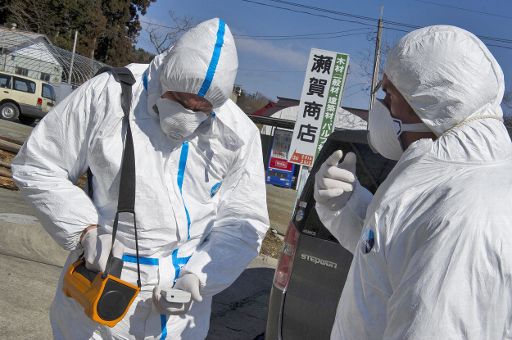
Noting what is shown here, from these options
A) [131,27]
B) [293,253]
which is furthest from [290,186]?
[131,27]

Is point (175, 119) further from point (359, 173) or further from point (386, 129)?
point (359, 173)

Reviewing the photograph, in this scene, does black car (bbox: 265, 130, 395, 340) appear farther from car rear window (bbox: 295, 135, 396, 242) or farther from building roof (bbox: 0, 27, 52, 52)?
building roof (bbox: 0, 27, 52, 52)

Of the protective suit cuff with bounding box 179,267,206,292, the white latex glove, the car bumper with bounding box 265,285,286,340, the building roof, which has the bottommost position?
the car bumper with bounding box 265,285,286,340

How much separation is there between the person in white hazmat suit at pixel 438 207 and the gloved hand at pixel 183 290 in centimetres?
64

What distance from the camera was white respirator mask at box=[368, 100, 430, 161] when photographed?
1457 millimetres

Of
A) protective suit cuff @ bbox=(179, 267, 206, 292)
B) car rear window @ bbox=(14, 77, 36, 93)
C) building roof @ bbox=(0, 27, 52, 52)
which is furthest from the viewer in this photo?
building roof @ bbox=(0, 27, 52, 52)

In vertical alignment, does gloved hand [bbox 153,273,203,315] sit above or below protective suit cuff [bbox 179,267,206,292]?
below

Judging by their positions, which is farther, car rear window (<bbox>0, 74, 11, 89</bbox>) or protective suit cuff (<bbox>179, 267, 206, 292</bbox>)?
car rear window (<bbox>0, 74, 11, 89</bbox>)

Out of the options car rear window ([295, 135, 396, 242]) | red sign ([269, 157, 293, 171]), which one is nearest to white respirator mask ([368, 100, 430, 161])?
car rear window ([295, 135, 396, 242])

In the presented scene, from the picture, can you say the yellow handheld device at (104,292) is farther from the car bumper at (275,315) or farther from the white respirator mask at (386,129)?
the car bumper at (275,315)

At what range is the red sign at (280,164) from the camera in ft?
71.1

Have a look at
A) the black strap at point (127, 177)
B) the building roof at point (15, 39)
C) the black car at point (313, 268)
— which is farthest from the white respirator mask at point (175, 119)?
the building roof at point (15, 39)

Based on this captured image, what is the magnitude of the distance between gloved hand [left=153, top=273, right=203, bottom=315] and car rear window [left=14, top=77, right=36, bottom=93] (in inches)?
785

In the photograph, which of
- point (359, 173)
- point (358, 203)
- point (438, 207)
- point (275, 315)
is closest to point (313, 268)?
point (275, 315)
